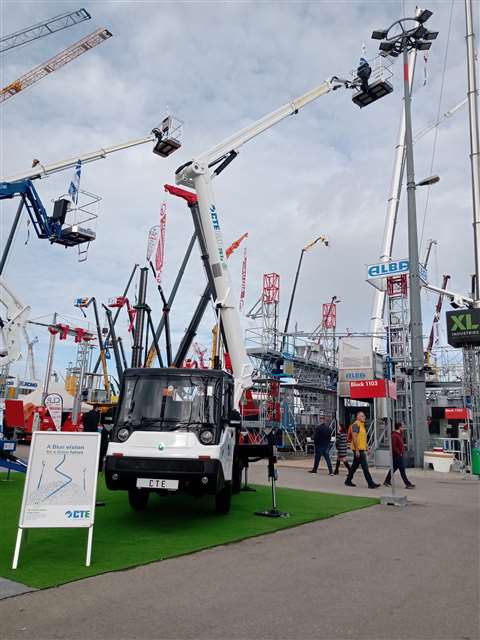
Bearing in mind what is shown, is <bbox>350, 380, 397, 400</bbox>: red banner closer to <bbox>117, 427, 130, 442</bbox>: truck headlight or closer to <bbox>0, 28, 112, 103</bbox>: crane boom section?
<bbox>117, 427, 130, 442</bbox>: truck headlight

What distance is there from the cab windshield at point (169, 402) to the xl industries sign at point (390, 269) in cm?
1462

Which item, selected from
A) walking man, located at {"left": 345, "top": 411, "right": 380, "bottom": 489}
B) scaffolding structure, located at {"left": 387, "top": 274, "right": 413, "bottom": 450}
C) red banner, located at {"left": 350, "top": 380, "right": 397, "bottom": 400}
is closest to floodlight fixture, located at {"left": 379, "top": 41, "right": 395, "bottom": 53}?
scaffolding structure, located at {"left": 387, "top": 274, "right": 413, "bottom": 450}

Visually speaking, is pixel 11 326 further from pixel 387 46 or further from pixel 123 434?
pixel 387 46

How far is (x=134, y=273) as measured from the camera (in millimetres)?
52000

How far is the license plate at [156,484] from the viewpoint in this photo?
8.01 m

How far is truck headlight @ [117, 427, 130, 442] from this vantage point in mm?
8498

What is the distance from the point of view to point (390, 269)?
22094 mm

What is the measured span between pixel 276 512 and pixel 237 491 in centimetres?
295

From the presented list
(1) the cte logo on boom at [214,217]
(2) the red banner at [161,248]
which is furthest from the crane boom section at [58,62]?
(1) the cte logo on boom at [214,217]

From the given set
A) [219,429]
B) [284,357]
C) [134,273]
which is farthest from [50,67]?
[219,429]

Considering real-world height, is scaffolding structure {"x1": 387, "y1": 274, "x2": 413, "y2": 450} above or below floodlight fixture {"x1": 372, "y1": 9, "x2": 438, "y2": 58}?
below

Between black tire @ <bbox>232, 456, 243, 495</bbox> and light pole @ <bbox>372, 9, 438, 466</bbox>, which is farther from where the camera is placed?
light pole @ <bbox>372, 9, 438, 466</bbox>

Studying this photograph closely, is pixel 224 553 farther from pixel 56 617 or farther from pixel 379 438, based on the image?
pixel 379 438

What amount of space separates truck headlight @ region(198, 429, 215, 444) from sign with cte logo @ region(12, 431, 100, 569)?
2074 mm
